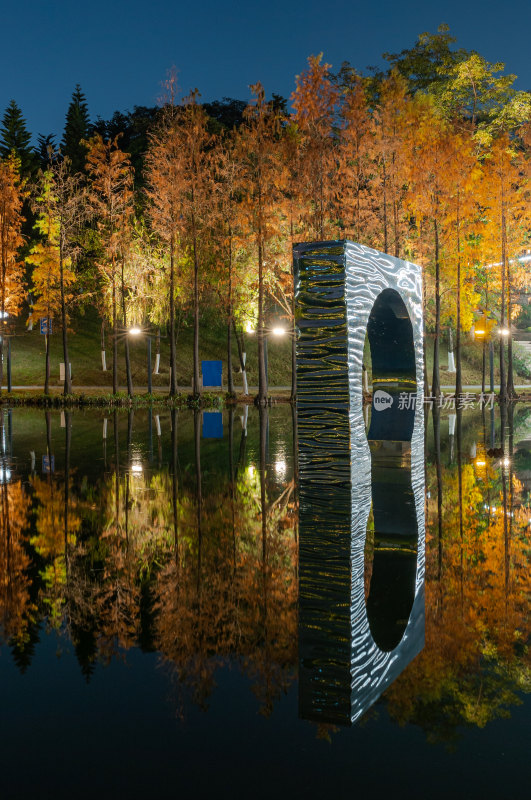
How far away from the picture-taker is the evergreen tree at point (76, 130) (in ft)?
209

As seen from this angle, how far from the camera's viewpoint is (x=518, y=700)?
166 inches

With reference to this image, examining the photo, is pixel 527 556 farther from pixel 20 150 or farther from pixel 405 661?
pixel 20 150

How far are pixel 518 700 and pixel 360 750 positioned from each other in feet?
3.81

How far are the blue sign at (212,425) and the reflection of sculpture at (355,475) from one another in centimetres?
466

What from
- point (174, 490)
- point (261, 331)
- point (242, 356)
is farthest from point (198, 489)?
point (242, 356)

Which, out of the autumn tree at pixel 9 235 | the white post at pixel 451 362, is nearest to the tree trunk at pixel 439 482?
the autumn tree at pixel 9 235

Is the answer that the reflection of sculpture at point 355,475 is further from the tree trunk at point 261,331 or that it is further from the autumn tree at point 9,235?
the autumn tree at point 9,235

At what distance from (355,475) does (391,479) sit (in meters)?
0.70

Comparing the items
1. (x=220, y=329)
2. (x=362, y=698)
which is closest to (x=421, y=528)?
(x=362, y=698)

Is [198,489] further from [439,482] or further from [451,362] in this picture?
[451,362]

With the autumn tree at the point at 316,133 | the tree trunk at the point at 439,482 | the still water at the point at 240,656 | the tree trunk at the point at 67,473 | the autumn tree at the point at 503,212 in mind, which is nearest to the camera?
the still water at the point at 240,656

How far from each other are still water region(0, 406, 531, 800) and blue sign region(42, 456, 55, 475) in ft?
9.92

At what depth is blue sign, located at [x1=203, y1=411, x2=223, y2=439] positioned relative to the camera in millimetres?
20219

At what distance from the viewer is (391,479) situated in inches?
481
